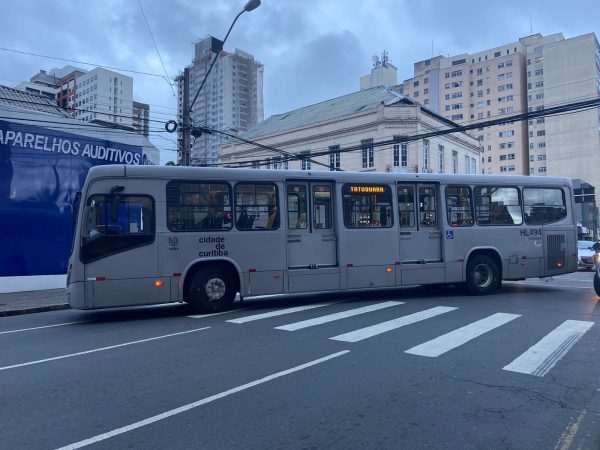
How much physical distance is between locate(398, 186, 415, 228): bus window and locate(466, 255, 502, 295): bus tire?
2.13 m

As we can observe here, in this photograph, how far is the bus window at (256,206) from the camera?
10.8 meters

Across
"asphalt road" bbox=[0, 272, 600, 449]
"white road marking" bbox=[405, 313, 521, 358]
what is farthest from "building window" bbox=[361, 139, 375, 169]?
"white road marking" bbox=[405, 313, 521, 358]

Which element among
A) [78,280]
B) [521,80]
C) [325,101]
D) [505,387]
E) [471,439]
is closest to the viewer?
[471,439]

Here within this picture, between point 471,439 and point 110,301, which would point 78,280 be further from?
point 471,439

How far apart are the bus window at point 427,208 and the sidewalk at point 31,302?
964 centimetres

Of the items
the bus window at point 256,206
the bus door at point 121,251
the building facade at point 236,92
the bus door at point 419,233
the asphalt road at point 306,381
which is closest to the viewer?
the asphalt road at point 306,381

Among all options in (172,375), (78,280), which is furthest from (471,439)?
(78,280)

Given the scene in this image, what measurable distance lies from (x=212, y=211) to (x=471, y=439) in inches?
303

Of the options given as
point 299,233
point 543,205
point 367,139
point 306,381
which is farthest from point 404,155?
point 306,381

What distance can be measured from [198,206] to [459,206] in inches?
279

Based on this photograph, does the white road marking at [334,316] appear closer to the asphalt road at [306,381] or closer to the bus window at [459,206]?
the asphalt road at [306,381]

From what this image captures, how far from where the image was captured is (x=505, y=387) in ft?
17.1

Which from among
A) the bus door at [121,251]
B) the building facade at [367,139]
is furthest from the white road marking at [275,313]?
the building facade at [367,139]

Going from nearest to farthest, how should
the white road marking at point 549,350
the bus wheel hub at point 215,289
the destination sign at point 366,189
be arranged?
the white road marking at point 549,350 → the bus wheel hub at point 215,289 → the destination sign at point 366,189
